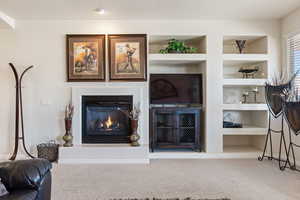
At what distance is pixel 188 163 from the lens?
167 inches

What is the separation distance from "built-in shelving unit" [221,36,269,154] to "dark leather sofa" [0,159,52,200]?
352 cm

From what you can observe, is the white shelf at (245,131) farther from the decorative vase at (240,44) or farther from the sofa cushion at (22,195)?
the sofa cushion at (22,195)

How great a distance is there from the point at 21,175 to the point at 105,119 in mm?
2924

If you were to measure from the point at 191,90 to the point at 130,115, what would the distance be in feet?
4.21

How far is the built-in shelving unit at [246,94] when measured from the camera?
15.1 ft

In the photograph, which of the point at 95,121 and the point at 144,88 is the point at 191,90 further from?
the point at 95,121

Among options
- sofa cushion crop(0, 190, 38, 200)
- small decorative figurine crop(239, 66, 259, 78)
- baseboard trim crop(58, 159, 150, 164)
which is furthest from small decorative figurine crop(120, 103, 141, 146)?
sofa cushion crop(0, 190, 38, 200)

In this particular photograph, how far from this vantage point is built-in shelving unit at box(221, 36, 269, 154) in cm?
462

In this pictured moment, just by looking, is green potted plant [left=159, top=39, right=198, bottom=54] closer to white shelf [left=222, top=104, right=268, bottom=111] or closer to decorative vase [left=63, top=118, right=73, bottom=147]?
white shelf [left=222, top=104, right=268, bottom=111]

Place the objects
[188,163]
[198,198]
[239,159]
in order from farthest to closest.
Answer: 1. [239,159]
2. [188,163]
3. [198,198]

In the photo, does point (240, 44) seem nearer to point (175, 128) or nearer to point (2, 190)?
point (175, 128)

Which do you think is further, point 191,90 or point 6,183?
point 191,90

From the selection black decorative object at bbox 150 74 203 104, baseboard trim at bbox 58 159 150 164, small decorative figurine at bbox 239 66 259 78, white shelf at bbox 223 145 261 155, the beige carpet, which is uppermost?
small decorative figurine at bbox 239 66 259 78

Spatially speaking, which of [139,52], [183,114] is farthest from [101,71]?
[183,114]
